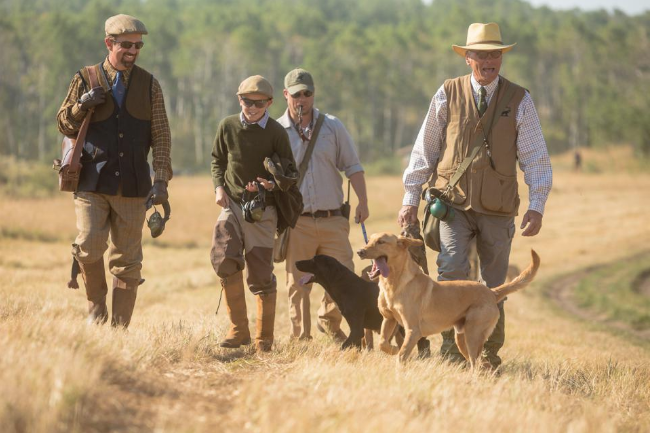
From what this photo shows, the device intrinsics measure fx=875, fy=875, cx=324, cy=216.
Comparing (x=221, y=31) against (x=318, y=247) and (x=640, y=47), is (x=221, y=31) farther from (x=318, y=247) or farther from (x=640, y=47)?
(x=318, y=247)

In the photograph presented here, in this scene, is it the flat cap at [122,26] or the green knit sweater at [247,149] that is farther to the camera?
the green knit sweater at [247,149]

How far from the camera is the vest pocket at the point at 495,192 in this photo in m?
7.08

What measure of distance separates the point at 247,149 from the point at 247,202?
0.46 m

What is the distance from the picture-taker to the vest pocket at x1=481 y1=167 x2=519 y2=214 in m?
7.08

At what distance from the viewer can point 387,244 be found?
6621 millimetres

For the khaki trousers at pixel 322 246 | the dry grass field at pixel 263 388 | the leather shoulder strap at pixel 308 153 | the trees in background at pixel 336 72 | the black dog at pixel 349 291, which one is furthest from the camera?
the trees in background at pixel 336 72

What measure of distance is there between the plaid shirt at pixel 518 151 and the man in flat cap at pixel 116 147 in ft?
6.96

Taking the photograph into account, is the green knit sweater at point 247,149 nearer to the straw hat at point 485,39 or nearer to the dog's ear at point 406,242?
the dog's ear at point 406,242

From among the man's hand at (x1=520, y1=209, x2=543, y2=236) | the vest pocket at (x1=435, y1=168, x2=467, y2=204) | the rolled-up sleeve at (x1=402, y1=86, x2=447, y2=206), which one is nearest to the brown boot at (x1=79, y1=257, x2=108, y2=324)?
the rolled-up sleeve at (x1=402, y1=86, x2=447, y2=206)

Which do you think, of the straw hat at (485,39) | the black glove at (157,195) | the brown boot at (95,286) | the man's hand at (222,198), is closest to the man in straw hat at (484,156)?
the straw hat at (485,39)

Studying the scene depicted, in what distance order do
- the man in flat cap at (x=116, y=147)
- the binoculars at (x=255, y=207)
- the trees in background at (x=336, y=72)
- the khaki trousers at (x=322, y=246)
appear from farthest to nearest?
the trees in background at (x=336, y=72) < the khaki trousers at (x=322, y=246) < the binoculars at (x=255, y=207) < the man in flat cap at (x=116, y=147)

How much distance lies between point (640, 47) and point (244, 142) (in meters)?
76.0

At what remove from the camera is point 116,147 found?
683 centimetres

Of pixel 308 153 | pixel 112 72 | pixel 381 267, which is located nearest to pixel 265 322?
pixel 381 267
